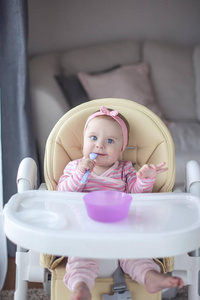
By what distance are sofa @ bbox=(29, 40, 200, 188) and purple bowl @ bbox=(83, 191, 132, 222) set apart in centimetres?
123

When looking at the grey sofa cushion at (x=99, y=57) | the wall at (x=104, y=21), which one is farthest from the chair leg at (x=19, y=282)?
the wall at (x=104, y=21)

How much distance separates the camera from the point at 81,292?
109 centimetres

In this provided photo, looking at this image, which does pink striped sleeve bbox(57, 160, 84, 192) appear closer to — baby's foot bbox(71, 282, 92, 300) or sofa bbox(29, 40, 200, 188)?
baby's foot bbox(71, 282, 92, 300)

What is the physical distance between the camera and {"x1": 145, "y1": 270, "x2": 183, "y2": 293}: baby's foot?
1.12 metres

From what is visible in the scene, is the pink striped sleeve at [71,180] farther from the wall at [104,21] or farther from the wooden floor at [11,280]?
the wall at [104,21]

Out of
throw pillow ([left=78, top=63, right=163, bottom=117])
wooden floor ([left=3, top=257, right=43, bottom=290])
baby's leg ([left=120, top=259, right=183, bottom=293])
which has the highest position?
throw pillow ([left=78, top=63, right=163, bottom=117])

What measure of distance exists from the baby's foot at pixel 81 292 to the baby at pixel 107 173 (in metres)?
0.04

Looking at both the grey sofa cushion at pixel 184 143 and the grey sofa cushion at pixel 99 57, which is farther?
the grey sofa cushion at pixel 99 57

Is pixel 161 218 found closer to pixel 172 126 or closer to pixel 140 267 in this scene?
pixel 140 267

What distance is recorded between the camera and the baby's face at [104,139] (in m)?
1.37

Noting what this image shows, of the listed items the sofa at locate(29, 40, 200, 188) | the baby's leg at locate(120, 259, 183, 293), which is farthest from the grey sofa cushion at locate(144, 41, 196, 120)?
the baby's leg at locate(120, 259, 183, 293)

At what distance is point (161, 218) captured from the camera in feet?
3.67

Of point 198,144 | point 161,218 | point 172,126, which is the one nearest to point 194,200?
point 161,218

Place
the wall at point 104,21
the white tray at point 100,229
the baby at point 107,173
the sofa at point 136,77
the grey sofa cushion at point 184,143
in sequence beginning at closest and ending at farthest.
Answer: the white tray at point 100,229, the baby at point 107,173, the grey sofa cushion at point 184,143, the sofa at point 136,77, the wall at point 104,21
